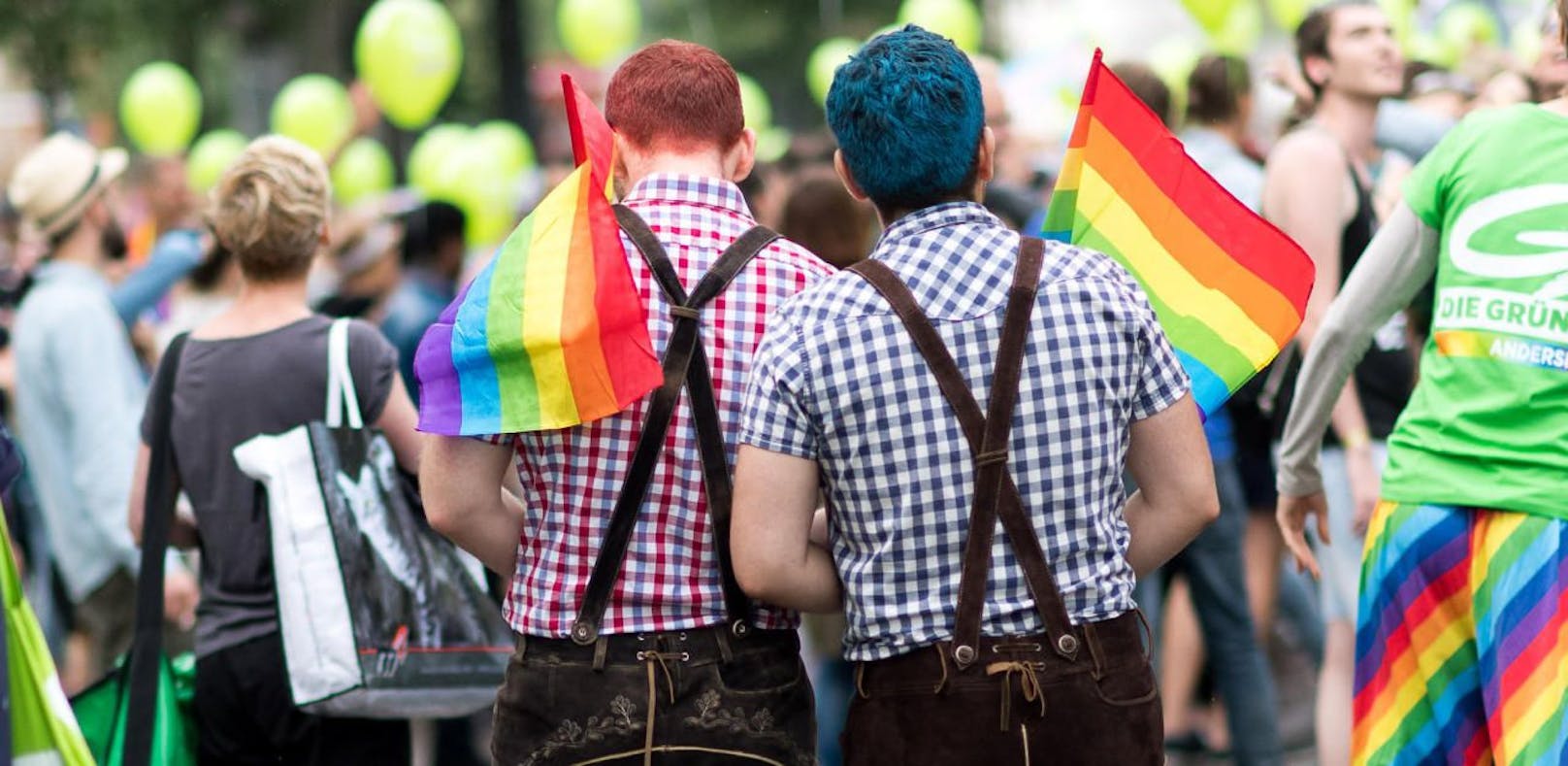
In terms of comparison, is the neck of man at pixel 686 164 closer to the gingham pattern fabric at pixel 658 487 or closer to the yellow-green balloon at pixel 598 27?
the gingham pattern fabric at pixel 658 487

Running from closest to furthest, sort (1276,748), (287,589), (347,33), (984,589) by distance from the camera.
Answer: (984,589), (287,589), (1276,748), (347,33)

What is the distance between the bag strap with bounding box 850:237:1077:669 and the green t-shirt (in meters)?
1.02

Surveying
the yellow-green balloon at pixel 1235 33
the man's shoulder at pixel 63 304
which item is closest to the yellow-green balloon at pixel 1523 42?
the yellow-green balloon at pixel 1235 33

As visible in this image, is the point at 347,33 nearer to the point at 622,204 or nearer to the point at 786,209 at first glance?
the point at 786,209

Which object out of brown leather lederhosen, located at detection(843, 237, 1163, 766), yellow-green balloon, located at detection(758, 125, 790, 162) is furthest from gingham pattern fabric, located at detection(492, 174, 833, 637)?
yellow-green balloon, located at detection(758, 125, 790, 162)

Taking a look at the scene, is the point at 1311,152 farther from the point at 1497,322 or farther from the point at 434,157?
the point at 434,157

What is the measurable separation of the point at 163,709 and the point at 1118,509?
2.17 m

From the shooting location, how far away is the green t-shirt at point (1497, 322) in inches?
134

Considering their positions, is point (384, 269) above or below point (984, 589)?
below

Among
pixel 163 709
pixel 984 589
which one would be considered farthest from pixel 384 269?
pixel 984 589

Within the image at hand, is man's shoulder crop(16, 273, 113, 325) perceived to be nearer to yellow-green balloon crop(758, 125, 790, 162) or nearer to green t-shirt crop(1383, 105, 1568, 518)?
green t-shirt crop(1383, 105, 1568, 518)

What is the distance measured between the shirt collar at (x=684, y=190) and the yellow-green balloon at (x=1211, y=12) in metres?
6.92

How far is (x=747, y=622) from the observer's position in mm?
3076

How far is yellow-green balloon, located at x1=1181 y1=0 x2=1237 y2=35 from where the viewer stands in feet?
31.5
